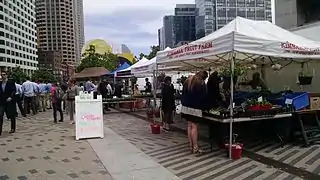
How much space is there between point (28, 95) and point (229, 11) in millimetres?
23148

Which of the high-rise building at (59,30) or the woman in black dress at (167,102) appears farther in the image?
the high-rise building at (59,30)

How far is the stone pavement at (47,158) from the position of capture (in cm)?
633

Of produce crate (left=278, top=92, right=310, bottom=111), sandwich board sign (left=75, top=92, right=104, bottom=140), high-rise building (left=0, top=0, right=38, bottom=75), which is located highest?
high-rise building (left=0, top=0, right=38, bottom=75)

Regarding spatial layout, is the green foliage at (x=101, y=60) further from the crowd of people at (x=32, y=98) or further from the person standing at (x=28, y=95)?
the person standing at (x=28, y=95)

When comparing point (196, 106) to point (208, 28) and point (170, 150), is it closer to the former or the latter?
point (170, 150)

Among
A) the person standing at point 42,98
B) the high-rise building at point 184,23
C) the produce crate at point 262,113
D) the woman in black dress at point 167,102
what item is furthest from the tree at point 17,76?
the high-rise building at point 184,23

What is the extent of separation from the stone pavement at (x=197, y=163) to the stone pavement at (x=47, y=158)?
1263mm

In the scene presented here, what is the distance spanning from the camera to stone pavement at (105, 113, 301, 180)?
20.0 feet

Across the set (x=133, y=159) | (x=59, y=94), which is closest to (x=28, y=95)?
(x=59, y=94)

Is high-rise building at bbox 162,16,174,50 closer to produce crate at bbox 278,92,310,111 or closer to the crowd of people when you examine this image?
the crowd of people

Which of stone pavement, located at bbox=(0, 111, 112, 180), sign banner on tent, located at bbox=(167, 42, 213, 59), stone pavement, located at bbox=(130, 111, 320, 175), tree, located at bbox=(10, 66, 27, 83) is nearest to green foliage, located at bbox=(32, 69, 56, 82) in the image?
tree, located at bbox=(10, 66, 27, 83)

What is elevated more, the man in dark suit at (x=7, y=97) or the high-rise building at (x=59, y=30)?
the high-rise building at (x=59, y=30)

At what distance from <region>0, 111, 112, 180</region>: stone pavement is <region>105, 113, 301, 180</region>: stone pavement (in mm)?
1263

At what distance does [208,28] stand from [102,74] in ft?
45.9
